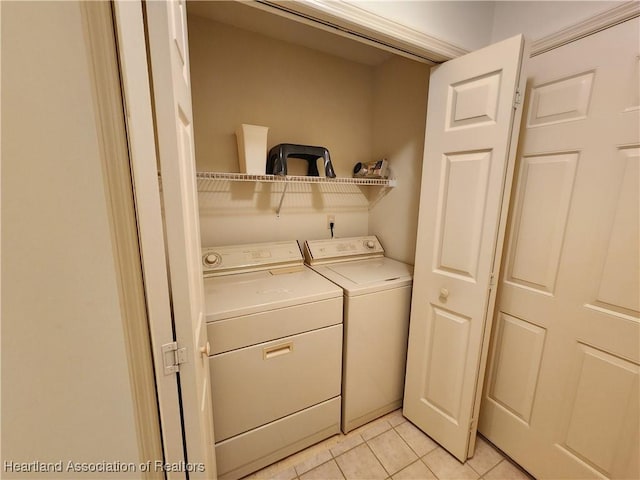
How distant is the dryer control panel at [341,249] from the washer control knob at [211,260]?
2.02 ft

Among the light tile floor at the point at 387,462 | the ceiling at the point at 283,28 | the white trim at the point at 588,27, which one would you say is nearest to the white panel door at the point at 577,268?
the white trim at the point at 588,27

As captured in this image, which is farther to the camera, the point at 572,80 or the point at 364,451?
the point at 364,451

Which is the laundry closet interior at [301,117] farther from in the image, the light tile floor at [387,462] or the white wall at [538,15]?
the light tile floor at [387,462]

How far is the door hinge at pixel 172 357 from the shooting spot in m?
0.57

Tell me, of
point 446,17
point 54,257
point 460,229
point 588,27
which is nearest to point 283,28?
point 446,17

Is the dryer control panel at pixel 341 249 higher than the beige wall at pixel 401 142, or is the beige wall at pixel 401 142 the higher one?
the beige wall at pixel 401 142

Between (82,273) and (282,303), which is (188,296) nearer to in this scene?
(82,273)

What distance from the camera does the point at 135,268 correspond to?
53 centimetres

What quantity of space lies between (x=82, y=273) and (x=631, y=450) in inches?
74.9

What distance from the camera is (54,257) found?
0.48 m

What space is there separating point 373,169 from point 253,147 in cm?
95

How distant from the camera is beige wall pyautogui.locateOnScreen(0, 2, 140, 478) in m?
0.43

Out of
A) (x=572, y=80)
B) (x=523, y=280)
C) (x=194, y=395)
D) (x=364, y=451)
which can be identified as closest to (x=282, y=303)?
(x=194, y=395)

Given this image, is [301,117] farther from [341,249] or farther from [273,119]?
[341,249]
